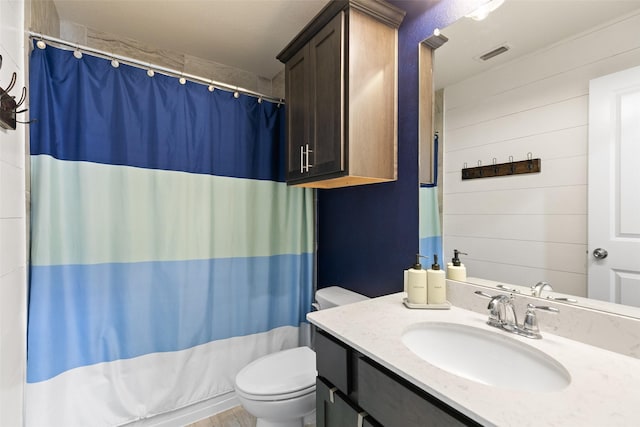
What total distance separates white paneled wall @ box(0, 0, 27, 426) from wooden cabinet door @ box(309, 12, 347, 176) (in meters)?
1.17

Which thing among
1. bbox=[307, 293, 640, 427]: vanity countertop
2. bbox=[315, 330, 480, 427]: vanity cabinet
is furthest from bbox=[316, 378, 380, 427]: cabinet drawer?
bbox=[307, 293, 640, 427]: vanity countertop

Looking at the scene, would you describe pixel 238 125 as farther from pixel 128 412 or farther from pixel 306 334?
pixel 128 412

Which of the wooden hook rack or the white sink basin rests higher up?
the wooden hook rack

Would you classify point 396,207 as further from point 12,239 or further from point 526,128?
point 12,239

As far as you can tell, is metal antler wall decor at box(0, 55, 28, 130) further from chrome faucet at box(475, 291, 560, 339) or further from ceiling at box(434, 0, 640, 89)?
chrome faucet at box(475, 291, 560, 339)

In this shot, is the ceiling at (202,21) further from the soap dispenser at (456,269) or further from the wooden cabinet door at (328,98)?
the soap dispenser at (456,269)

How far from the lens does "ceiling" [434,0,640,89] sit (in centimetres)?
82

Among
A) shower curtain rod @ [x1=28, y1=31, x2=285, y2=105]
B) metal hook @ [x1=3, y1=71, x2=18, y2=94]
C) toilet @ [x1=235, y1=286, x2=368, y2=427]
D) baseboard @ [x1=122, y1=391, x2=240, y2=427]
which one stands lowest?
Answer: baseboard @ [x1=122, y1=391, x2=240, y2=427]

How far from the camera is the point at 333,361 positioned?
90cm

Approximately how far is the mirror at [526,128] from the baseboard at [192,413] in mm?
1641

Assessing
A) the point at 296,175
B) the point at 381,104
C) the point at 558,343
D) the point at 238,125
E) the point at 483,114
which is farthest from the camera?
the point at 238,125

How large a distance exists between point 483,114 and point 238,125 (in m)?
1.41

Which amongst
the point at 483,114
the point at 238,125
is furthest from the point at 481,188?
the point at 238,125

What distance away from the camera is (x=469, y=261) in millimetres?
1135
